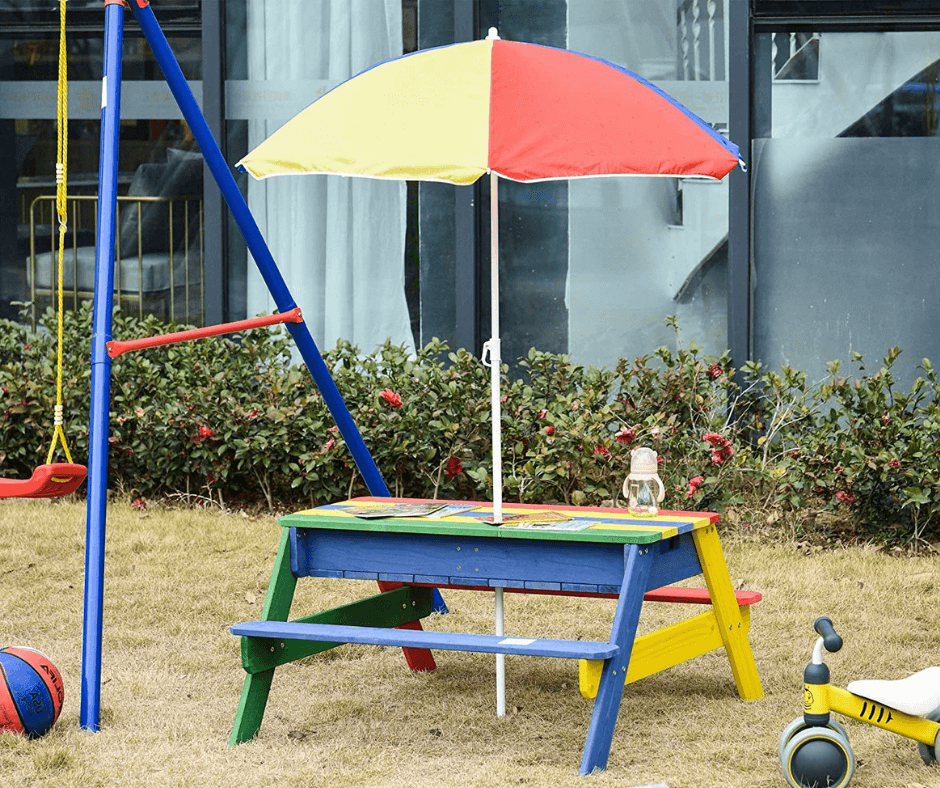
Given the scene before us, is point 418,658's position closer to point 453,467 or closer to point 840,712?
point 840,712

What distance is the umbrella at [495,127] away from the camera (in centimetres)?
404

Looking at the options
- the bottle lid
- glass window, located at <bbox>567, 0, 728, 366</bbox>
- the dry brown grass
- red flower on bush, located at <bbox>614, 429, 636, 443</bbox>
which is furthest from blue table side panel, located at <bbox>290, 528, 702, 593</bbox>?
glass window, located at <bbox>567, 0, 728, 366</bbox>

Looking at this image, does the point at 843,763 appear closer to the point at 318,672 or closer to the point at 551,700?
the point at 551,700

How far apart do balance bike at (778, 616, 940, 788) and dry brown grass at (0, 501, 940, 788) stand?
135mm

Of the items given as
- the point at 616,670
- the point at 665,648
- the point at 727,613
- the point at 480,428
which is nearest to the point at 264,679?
the point at 616,670

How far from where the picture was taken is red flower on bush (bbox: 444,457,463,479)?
25.1 feet

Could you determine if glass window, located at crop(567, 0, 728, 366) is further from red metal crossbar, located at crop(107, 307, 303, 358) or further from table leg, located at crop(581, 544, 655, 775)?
table leg, located at crop(581, 544, 655, 775)

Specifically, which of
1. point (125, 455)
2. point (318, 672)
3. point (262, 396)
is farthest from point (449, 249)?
point (318, 672)

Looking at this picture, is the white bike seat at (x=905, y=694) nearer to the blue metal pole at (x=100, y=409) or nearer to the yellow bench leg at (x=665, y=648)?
the yellow bench leg at (x=665, y=648)

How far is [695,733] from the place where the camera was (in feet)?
14.4

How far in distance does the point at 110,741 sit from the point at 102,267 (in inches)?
56.9

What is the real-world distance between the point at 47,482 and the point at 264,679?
0.89 meters

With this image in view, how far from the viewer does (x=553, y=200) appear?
28.2ft

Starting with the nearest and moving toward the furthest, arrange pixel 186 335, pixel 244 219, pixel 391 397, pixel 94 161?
pixel 186 335, pixel 244 219, pixel 391 397, pixel 94 161
